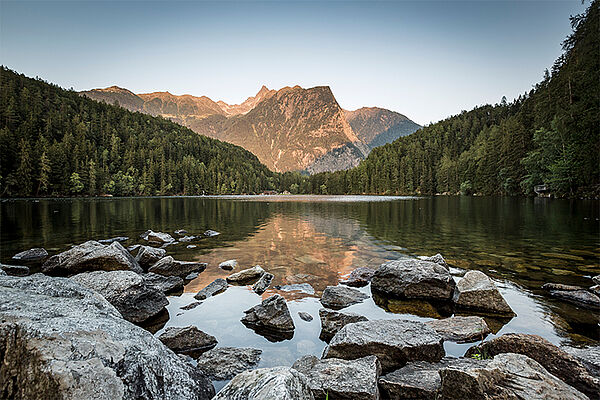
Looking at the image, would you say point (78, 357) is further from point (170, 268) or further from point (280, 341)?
point (170, 268)

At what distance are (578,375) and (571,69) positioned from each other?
242ft

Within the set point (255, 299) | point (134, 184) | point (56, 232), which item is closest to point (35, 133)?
point (134, 184)

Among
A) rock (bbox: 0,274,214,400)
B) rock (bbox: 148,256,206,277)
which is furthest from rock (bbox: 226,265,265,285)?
rock (bbox: 0,274,214,400)

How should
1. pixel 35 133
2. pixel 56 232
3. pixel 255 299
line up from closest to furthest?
1. pixel 255 299
2. pixel 56 232
3. pixel 35 133

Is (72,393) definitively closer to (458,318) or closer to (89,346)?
(89,346)

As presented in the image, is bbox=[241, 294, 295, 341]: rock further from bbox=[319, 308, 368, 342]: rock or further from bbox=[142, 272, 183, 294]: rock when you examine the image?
bbox=[142, 272, 183, 294]: rock

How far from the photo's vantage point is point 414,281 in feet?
30.9

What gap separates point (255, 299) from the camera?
9562 mm

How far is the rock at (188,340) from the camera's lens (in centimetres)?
641

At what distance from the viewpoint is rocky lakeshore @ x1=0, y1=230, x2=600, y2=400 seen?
3.05 m

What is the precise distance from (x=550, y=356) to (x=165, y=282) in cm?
1095

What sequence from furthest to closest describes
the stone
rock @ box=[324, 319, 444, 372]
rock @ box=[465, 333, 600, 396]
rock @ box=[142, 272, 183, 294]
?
rock @ box=[142, 272, 183, 294] → the stone → rock @ box=[324, 319, 444, 372] → rock @ box=[465, 333, 600, 396]

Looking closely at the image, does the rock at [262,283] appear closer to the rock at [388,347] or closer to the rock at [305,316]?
the rock at [305,316]

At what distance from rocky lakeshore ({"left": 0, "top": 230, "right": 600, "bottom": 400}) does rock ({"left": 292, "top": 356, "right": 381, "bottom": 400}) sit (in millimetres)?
19
